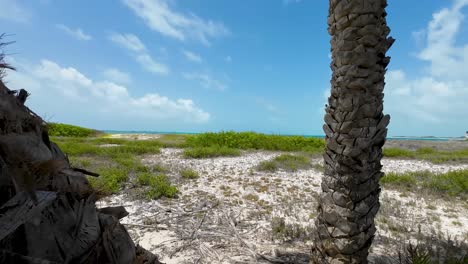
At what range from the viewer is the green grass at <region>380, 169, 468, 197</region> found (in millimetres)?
7629

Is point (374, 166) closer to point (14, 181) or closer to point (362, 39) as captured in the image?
point (362, 39)

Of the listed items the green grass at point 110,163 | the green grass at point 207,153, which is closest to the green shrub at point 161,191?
the green grass at point 110,163

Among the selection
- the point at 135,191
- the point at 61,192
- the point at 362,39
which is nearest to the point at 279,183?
the point at 135,191

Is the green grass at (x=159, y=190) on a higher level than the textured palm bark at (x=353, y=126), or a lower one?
lower

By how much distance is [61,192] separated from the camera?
1599 millimetres

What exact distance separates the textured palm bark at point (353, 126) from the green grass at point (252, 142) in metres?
14.3

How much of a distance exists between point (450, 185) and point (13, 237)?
997 cm

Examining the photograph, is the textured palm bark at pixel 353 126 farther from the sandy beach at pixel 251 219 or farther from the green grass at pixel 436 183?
the green grass at pixel 436 183

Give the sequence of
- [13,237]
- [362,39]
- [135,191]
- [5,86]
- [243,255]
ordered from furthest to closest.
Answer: [135,191] < [243,255] < [362,39] < [5,86] < [13,237]

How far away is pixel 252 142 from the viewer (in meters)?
18.4

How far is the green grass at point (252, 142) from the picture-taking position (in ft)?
57.5

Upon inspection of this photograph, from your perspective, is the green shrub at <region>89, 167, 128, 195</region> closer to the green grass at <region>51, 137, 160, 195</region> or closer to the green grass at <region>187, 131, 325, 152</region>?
the green grass at <region>51, 137, 160, 195</region>

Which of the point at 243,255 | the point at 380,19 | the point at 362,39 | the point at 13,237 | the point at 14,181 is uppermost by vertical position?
the point at 380,19

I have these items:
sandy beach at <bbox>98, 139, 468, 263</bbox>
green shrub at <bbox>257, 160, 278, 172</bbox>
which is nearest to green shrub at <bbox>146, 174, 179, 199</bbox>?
sandy beach at <bbox>98, 139, 468, 263</bbox>
